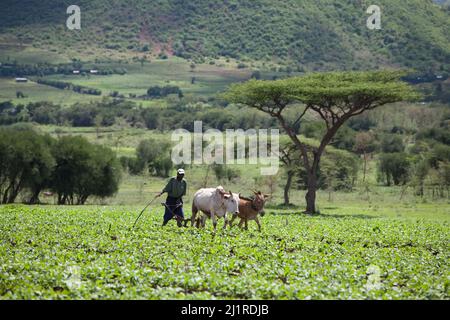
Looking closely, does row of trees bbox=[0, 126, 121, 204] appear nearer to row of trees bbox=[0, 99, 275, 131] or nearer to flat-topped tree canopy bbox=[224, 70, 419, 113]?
flat-topped tree canopy bbox=[224, 70, 419, 113]

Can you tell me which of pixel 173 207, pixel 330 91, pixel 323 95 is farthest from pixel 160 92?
pixel 173 207

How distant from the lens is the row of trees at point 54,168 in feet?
191

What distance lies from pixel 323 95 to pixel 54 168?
73.3ft

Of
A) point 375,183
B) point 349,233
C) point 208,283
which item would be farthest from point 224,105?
point 208,283

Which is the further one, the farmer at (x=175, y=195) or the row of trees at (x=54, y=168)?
the row of trees at (x=54, y=168)

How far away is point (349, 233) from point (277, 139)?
4064 centimetres

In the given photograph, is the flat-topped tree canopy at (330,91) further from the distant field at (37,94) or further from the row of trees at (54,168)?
the distant field at (37,94)

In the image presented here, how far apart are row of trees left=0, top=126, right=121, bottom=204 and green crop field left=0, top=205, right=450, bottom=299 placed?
100 ft

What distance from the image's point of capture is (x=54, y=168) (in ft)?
198

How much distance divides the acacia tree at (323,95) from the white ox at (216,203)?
64.9 feet

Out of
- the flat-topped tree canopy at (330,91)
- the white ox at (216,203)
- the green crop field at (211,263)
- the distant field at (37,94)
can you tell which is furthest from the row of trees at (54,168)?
the distant field at (37,94)

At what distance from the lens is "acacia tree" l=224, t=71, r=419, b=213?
4719cm

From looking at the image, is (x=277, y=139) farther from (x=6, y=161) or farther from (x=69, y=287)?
(x=69, y=287)

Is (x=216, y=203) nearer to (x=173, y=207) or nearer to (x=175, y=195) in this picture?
(x=175, y=195)
